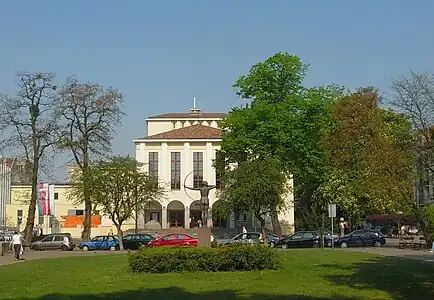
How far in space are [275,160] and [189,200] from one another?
117 feet

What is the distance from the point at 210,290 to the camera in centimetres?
1839

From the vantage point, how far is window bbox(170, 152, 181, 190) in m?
92.9

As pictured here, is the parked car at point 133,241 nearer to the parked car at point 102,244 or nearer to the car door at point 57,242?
the parked car at point 102,244

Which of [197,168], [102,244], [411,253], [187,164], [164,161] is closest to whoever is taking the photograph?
[411,253]

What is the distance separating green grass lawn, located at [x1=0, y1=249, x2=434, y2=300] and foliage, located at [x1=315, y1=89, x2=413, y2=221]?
45.3 feet

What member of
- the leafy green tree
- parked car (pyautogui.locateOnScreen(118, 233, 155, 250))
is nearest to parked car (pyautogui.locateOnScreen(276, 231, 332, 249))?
the leafy green tree

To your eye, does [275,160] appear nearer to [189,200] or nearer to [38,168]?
[38,168]

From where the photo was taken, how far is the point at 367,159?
44250 millimetres

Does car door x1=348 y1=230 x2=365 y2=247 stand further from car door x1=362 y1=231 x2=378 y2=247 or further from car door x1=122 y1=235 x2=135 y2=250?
car door x1=122 y1=235 x2=135 y2=250

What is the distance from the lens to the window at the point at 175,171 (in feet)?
305

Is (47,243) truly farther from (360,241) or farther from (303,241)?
(360,241)

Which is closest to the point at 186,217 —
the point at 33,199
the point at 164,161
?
the point at 164,161

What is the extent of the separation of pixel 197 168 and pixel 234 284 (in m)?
73.4

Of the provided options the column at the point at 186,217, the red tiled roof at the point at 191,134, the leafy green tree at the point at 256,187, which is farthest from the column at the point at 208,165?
the leafy green tree at the point at 256,187
